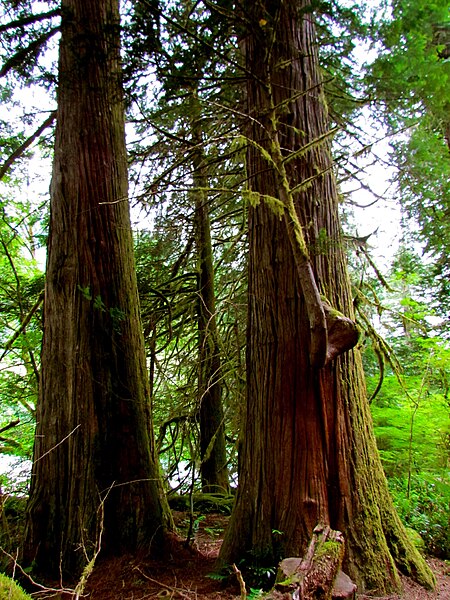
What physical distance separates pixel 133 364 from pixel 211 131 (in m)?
3.23

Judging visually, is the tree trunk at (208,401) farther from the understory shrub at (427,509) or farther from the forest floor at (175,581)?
the understory shrub at (427,509)

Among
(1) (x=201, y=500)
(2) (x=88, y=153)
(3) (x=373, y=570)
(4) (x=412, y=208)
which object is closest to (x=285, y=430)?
(3) (x=373, y=570)

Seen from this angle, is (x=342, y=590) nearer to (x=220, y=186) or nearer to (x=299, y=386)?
(x=299, y=386)

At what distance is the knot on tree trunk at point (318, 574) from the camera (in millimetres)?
1581

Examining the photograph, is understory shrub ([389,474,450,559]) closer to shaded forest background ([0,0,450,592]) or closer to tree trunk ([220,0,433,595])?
shaded forest background ([0,0,450,592])

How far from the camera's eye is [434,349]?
5.68 m

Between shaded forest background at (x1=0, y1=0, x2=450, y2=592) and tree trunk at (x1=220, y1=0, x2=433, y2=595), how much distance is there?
29cm

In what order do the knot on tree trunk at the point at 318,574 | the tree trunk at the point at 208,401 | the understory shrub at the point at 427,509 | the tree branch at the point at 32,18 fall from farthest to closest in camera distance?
the tree trunk at the point at 208,401, the tree branch at the point at 32,18, the understory shrub at the point at 427,509, the knot on tree trunk at the point at 318,574

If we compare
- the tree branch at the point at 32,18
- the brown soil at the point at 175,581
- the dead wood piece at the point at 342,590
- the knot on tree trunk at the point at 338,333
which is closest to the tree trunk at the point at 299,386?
the knot on tree trunk at the point at 338,333

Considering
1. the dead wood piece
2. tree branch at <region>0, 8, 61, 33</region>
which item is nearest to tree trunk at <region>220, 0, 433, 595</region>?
the dead wood piece

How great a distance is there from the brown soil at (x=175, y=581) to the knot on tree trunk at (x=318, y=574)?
1.04 m

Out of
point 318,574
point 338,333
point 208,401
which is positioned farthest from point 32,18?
point 318,574

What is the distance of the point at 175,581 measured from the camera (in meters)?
3.24

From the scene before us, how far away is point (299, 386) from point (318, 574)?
4.85 ft
